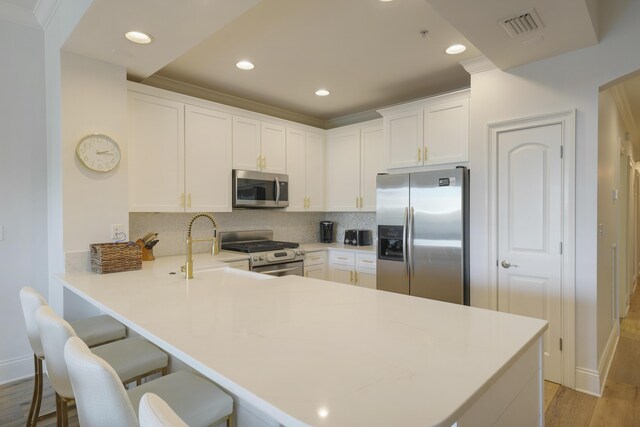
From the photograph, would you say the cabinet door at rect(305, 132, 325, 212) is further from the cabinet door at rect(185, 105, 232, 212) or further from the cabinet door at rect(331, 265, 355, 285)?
the cabinet door at rect(185, 105, 232, 212)

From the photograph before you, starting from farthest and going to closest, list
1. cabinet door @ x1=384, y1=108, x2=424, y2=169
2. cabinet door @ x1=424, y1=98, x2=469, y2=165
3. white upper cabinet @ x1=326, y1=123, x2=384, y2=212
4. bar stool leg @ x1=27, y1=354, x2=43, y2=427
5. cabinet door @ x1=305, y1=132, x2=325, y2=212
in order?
cabinet door @ x1=305, y1=132, x2=325, y2=212
white upper cabinet @ x1=326, y1=123, x2=384, y2=212
cabinet door @ x1=384, y1=108, x2=424, y2=169
cabinet door @ x1=424, y1=98, x2=469, y2=165
bar stool leg @ x1=27, y1=354, x2=43, y2=427

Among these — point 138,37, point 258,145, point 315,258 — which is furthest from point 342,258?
point 138,37

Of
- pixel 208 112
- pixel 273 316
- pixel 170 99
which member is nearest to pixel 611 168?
pixel 273 316

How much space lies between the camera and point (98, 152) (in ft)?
8.31

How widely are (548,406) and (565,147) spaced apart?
1.76m

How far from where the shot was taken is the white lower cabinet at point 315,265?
13.2 ft

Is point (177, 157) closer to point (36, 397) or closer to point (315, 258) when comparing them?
point (315, 258)

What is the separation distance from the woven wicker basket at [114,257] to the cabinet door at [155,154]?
0.54 meters

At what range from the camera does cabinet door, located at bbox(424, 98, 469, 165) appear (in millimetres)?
3252

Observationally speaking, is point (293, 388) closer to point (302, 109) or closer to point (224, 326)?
point (224, 326)

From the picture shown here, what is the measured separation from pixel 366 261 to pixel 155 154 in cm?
238

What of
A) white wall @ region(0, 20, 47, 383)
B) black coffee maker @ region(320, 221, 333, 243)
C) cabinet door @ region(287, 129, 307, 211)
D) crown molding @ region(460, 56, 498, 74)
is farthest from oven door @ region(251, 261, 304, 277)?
crown molding @ region(460, 56, 498, 74)

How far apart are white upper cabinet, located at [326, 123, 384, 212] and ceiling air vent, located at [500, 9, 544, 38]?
206 centimetres

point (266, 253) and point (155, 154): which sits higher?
point (155, 154)
